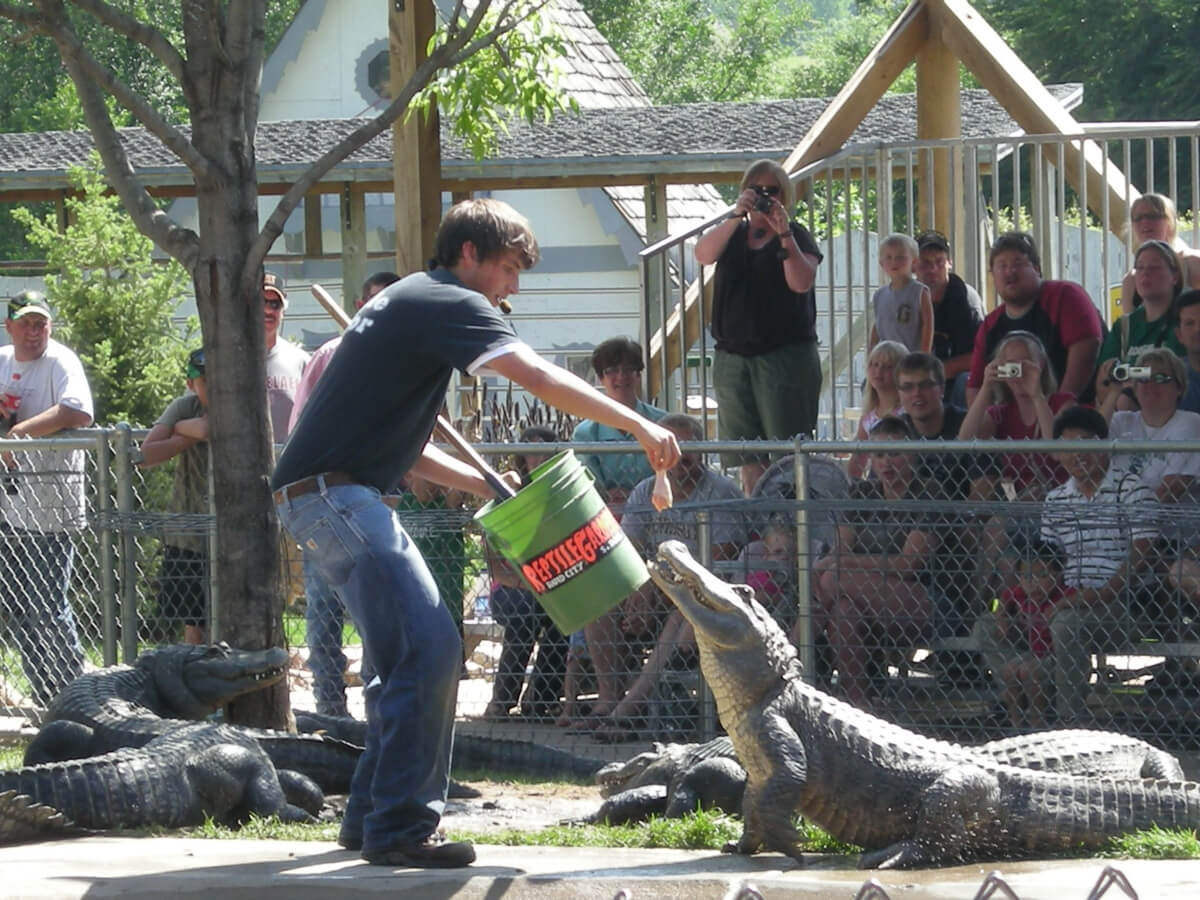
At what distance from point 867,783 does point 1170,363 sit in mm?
3034

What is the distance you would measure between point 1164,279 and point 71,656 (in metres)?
5.21

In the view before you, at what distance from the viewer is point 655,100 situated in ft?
161

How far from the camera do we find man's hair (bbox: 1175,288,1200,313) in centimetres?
736

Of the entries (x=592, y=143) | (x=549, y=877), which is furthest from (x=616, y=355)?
(x=592, y=143)

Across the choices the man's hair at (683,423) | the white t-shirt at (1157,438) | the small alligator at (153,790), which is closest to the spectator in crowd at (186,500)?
the small alligator at (153,790)

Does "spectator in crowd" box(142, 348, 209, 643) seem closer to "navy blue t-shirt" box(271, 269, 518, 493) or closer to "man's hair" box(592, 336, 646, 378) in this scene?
"man's hair" box(592, 336, 646, 378)

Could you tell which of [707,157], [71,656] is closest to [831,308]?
[71,656]

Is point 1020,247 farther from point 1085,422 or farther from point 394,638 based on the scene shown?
point 394,638

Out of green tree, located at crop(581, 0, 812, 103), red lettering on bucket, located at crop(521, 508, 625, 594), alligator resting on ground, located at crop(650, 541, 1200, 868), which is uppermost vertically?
green tree, located at crop(581, 0, 812, 103)

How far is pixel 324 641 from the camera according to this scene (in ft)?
23.9

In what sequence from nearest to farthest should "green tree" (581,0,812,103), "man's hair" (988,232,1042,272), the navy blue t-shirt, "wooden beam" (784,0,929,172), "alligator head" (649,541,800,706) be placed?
the navy blue t-shirt < "alligator head" (649,541,800,706) < "man's hair" (988,232,1042,272) < "wooden beam" (784,0,929,172) < "green tree" (581,0,812,103)

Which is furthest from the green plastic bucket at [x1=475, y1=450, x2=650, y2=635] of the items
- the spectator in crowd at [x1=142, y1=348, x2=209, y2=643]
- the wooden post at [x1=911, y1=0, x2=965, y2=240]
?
the wooden post at [x1=911, y1=0, x2=965, y2=240]

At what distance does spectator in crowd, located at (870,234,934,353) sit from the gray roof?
10490mm

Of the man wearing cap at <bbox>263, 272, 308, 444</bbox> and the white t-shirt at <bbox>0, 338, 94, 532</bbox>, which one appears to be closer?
the white t-shirt at <bbox>0, 338, 94, 532</bbox>
